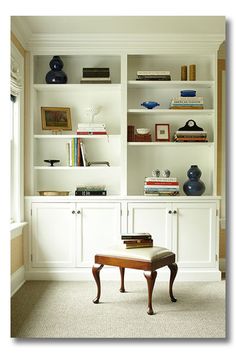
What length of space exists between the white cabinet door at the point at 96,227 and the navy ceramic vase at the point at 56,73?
82 cm

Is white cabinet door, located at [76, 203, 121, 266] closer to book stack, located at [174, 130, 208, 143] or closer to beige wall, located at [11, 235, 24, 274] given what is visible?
beige wall, located at [11, 235, 24, 274]


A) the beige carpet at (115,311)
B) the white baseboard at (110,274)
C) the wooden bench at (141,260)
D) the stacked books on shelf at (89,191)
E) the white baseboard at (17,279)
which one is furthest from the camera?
the stacked books on shelf at (89,191)

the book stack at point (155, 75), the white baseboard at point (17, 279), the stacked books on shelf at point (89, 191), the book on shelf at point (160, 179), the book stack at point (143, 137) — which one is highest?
the book stack at point (155, 75)

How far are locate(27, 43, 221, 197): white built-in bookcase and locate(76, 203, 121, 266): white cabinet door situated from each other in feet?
0.52

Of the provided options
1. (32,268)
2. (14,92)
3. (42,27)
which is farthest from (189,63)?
(32,268)

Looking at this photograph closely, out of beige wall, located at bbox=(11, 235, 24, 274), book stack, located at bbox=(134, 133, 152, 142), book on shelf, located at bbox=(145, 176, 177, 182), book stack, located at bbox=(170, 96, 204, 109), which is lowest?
beige wall, located at bbox=(11, 235, 24, 274)

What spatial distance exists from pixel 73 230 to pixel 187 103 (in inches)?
42.9

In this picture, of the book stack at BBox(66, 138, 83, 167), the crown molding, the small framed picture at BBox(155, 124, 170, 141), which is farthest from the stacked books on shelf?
the crown molding

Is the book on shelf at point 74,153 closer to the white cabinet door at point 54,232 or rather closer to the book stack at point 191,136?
the white cabinet door at point 54,232

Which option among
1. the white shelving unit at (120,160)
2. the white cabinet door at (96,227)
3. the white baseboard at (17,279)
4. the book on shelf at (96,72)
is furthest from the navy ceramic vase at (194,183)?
the white baseboard at (17,279)

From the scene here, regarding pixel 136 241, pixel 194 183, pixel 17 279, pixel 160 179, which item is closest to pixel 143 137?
pixel 160 179

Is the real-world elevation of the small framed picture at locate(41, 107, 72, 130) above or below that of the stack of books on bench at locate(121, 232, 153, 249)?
above

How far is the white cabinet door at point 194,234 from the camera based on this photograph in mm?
2965

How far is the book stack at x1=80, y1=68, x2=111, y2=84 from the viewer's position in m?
3.03
